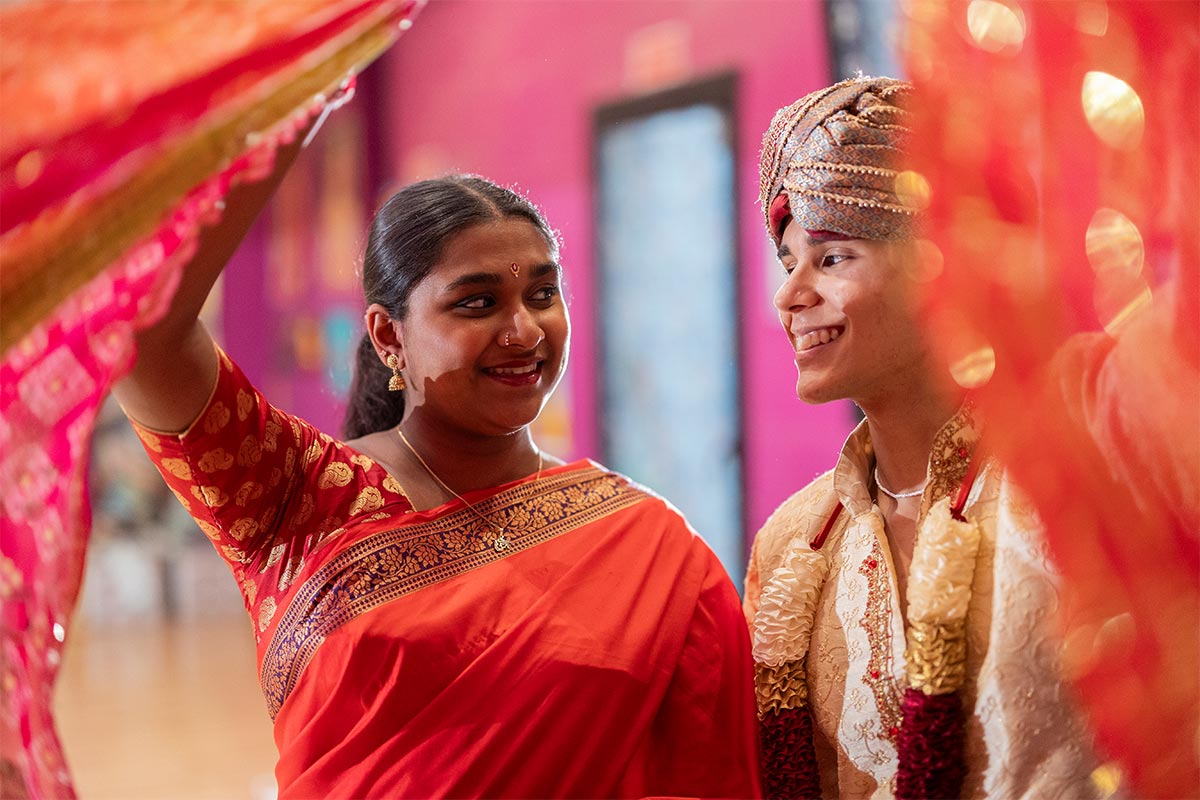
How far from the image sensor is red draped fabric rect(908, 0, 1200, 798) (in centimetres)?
135

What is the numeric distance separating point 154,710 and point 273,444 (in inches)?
208

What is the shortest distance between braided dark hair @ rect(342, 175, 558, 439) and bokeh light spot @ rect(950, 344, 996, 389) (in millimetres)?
869

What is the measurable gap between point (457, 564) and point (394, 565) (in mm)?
115

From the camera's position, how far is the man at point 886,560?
1677 millimetres

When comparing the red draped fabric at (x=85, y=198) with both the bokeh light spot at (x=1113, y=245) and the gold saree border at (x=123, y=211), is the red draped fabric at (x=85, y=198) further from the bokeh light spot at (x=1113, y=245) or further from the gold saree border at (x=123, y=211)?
the bokeh light spot at (x=1113, y=245)

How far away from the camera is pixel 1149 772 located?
4.62 ft

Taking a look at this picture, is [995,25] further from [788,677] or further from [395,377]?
[395,377]

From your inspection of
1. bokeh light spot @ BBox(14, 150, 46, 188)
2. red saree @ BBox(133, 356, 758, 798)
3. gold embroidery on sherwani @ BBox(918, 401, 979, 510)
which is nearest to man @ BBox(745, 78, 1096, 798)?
gold embroidery on sherwani @ BBox(918, 401, 979, 510)

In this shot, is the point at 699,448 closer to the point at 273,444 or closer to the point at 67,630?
the point at 273,444

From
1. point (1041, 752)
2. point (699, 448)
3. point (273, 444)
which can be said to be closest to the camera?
point (1041, 752)

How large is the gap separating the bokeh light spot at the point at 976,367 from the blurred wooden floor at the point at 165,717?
378cm

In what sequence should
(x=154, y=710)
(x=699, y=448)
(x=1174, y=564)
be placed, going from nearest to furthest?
(x=1174, y=564) < (x=699, y=448) < (x=154, y=710)

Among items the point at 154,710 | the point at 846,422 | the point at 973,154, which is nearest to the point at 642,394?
the point at 846,422

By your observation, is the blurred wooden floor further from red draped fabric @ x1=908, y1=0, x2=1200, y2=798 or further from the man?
red draped fabric @ x1=908, y1=0, x2=1200, y2=798
